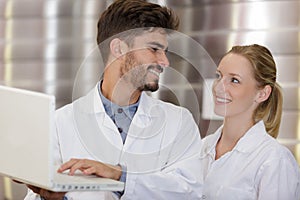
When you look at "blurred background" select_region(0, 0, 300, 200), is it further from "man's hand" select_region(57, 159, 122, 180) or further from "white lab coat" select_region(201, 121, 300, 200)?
"man's hand" select_region(57, 159, 122, 180)

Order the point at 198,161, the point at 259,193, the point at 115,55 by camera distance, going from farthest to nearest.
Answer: the point at 115,55
the point at 198,161
the point at 259,193

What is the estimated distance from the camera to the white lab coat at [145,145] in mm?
2012

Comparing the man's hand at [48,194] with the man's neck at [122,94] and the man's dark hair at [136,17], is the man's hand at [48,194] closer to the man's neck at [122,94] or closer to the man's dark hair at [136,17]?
the man's neck at [122,94]

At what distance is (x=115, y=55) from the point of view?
2.19 meters

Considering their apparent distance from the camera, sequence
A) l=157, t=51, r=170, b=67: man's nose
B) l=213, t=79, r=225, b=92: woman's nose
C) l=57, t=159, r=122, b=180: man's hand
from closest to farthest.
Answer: l=57, t=159, r=122, b=180: man's hand < l=213, t=79, r=225, b=92: woman's nose < l=157, t=51, r=170, b=67: man's nose

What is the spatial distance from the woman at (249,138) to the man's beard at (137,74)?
0.22 meters

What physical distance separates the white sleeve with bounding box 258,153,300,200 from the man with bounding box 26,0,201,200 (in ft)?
0.67

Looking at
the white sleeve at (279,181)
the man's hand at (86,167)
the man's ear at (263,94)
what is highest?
the man's ear at (263,94)

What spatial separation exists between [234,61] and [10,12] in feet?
2.96

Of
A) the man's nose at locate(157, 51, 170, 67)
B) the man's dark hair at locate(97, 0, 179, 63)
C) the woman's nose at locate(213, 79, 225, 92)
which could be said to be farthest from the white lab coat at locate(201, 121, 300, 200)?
the man's dark hair at locate(97, 0, 179, 63)

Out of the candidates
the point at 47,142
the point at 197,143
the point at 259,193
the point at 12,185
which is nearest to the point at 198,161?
the point at 197,143

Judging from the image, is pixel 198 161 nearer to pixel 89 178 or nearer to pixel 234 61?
pixel 234 61

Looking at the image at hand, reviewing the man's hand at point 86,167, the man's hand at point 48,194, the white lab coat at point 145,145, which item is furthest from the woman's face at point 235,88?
the man's hand at point 48,194

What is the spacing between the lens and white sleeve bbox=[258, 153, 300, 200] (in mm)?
1916
